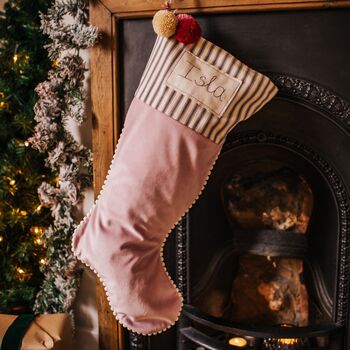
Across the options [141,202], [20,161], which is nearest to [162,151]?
[141,202]

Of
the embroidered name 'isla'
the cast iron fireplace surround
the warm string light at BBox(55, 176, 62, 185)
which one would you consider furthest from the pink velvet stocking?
the warm string light at BBox(55, 176, 62, 185)

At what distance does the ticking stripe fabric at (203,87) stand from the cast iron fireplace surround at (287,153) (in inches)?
5.5

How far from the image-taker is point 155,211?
1103 mm

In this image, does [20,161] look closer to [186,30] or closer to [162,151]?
[162,151]

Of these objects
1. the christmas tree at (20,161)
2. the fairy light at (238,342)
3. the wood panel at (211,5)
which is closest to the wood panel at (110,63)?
the wood panel at (211,5)

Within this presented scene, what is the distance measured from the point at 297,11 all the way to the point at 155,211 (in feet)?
2.15

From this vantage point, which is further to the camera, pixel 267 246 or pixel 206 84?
pixel 267 246

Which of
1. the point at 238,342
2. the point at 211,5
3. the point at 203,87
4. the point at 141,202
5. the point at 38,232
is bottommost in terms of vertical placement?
the point at 238,342

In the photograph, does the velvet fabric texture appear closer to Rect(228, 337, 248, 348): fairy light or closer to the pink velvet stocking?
the pink velvet stocking

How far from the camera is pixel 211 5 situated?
120 centimetres

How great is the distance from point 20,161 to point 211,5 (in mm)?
835

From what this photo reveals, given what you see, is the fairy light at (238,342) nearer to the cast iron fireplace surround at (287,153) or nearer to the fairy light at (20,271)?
the cast iron fireplace surround at (287,153)

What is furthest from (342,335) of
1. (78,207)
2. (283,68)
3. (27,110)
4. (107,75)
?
(27,110)

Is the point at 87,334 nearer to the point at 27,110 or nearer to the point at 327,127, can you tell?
the point at 27,110
